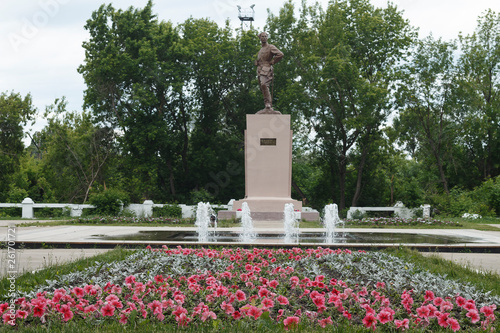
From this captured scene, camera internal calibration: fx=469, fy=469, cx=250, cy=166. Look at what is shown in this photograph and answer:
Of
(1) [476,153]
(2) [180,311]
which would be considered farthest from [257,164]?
(1) [476,153]

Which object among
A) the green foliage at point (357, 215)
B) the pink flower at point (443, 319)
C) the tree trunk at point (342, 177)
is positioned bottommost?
the green foliage at point (357, 215)

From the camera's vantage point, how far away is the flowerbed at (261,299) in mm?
3564

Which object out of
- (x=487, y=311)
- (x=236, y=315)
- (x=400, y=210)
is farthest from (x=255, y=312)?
(x=400, y=210)

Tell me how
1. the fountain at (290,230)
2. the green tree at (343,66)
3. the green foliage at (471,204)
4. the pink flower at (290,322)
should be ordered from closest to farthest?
the pink flower at (290,322), the fountain at (290,230), the green foliage at (471,204), the green tree at (343,66)

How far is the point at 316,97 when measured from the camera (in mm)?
27281

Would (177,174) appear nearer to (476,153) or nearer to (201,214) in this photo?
(201,214)

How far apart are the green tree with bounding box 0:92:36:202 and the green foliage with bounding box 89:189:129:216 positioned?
13.2 m

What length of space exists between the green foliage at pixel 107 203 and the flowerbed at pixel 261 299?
50.5ft

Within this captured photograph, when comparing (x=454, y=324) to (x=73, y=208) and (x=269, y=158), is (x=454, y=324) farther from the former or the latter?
(x=73, y=208)

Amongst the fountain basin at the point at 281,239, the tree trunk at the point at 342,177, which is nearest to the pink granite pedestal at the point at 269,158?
the fountain basin at the point at 281,239

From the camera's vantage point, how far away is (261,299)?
4.09 meters

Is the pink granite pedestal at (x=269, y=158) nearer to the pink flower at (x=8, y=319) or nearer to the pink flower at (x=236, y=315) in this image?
the pink flower at (x=236, y=315)

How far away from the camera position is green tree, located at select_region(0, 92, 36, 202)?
101 ft

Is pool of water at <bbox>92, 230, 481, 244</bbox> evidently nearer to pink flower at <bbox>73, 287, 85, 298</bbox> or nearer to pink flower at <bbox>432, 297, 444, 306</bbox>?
pink flower at <bbox>73, 287, 85, 298</bbox>
